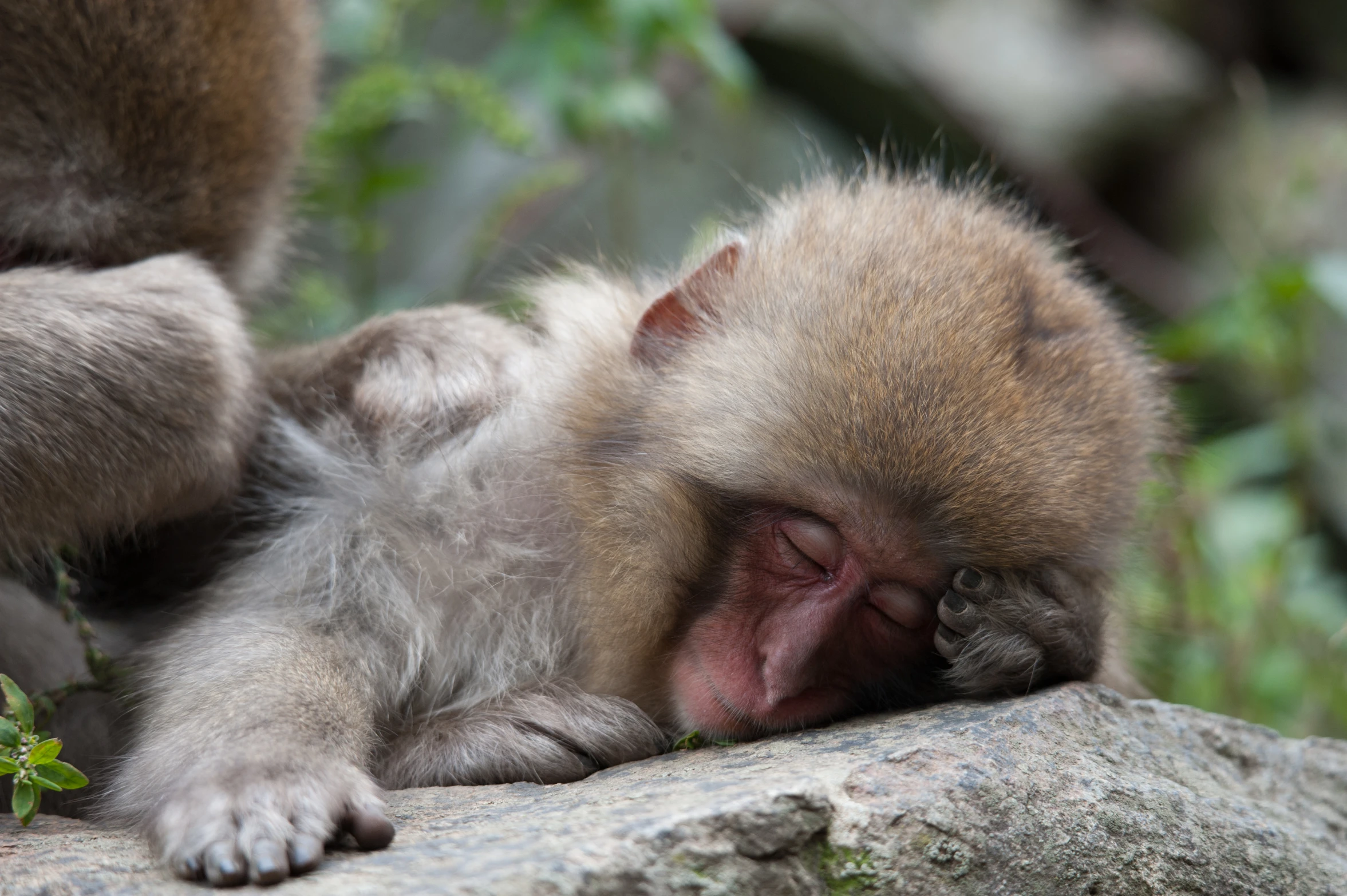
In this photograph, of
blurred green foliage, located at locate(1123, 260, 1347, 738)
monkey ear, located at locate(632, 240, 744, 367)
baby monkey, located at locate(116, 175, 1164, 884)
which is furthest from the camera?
blurred green foliage, located at locate(1123, 260, 1347, 738)

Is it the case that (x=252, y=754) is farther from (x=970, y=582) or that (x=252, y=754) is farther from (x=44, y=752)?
(x=970, y=582)

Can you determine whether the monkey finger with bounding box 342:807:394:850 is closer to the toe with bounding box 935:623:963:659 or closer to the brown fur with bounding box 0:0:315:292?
the toe with bounding box 935:623:963:659

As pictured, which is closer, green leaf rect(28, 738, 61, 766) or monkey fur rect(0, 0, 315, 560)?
green leaf rect(28, 738, 61, 766)

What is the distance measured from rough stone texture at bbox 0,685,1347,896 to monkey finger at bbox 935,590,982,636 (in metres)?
0.15

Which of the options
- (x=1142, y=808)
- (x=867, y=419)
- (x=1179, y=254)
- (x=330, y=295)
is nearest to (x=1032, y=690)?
(x=1142, y=808)

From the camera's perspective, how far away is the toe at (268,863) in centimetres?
171

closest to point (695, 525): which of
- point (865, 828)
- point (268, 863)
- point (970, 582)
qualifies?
point (970, 582)

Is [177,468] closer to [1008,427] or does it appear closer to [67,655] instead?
[67,655]

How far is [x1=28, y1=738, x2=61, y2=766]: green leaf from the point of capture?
2.00m

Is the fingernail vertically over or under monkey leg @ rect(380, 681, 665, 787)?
over

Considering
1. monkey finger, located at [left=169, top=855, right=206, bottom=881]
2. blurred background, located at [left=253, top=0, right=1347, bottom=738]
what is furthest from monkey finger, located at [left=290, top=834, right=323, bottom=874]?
blurred background, located at [left=253, top=0, right=1347, bottom=738]

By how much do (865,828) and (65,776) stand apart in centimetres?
120

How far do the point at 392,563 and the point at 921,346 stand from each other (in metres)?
1.11

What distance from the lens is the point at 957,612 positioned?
2350 mm
